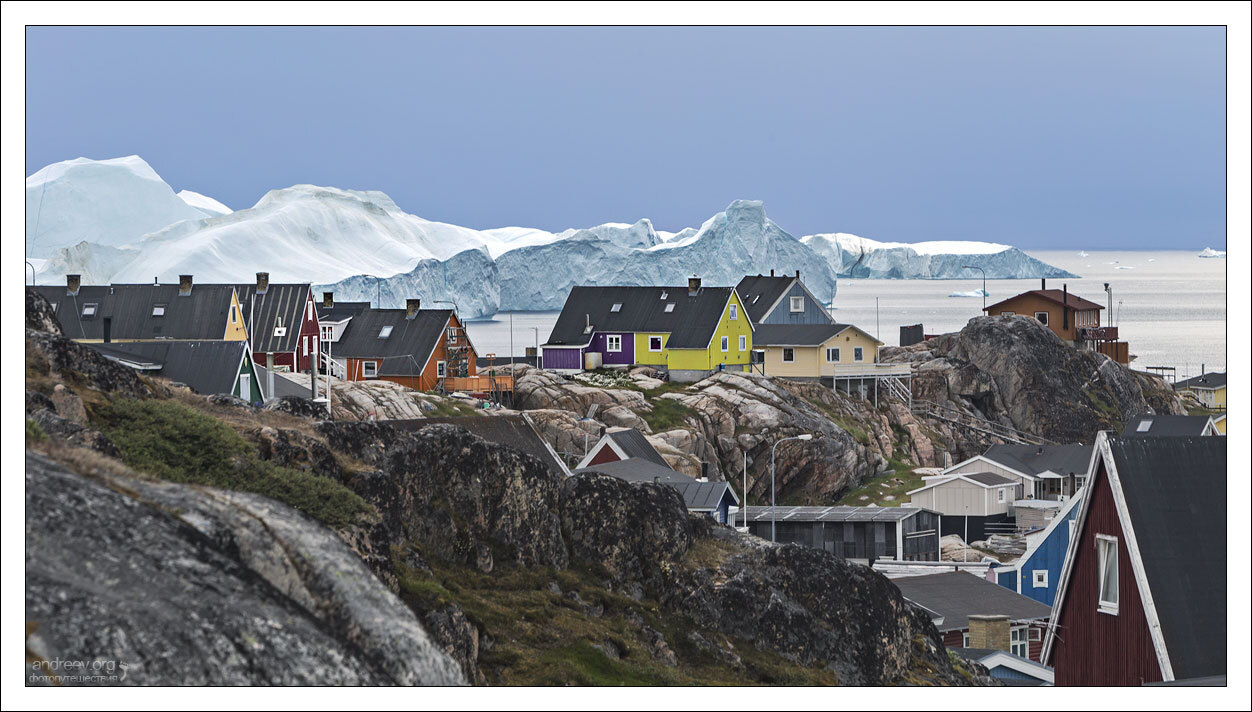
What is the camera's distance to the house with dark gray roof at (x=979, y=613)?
109 feet

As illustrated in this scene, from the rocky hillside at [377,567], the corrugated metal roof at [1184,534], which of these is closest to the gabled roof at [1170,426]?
the rocky hillside at [377,567]

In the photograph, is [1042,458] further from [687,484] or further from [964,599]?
[964,599]

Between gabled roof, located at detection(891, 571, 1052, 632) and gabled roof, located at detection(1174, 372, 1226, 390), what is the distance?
81.7m

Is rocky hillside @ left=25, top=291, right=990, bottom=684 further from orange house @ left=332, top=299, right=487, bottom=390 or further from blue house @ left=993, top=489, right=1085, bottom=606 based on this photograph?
orange house @ left=332, top=299, right=487, bottom=390

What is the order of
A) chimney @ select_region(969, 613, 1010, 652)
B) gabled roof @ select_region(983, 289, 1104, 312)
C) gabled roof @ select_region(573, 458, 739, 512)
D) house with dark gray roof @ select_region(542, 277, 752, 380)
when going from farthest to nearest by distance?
1. gabled roof @ select_region(983, 289, 1104, 312)
2. house with dark gray roof @ select_region(542, 277, 752, 380)
3. gabled roof @ select_region(573, 458, 739, 512)
4. chimney @ select_region(969, 613, 1010, 652)

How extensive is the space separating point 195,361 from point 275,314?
33.0m

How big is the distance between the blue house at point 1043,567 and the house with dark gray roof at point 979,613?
2.83m

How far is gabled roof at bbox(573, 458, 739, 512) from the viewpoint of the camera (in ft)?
143

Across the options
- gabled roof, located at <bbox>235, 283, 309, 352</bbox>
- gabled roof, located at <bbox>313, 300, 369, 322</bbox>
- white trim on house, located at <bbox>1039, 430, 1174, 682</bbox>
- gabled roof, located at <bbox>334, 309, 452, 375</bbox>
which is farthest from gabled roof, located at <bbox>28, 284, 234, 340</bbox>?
white trim on house, located at <bbox>1039, 430, 1174, 682</bbox>

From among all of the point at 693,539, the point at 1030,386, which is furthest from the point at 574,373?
the point at 693,539

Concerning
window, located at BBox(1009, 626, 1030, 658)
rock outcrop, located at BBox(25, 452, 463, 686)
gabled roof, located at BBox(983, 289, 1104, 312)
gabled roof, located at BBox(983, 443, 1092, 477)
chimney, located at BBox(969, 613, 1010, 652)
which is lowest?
window, located at BBox(1009, 626, 1030, 658)

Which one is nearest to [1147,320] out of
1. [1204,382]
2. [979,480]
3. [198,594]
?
[1204,382]

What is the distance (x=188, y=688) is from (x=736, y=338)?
72.8 m

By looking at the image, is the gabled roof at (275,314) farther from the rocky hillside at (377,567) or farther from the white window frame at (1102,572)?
the white window frame at (1102,572)
